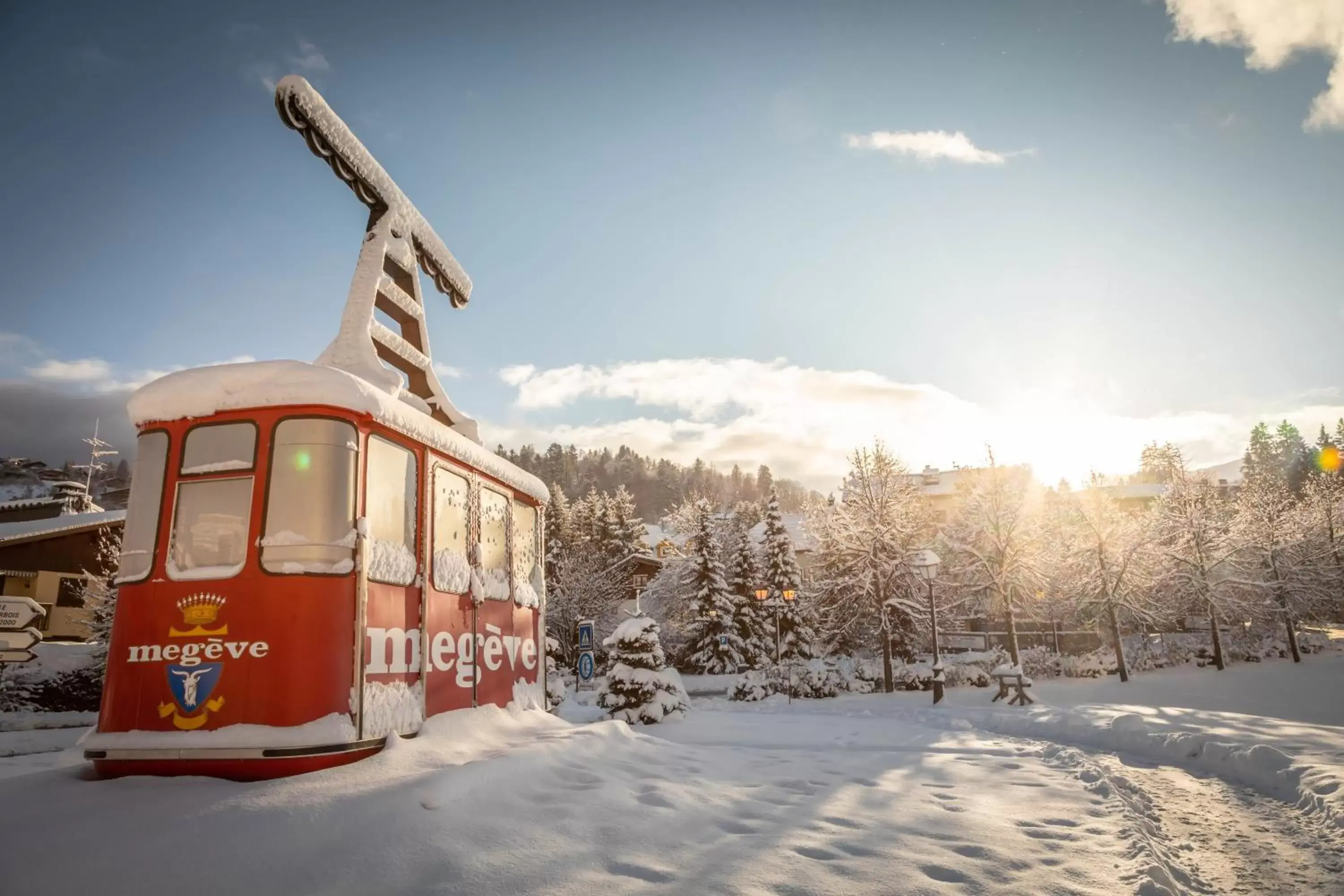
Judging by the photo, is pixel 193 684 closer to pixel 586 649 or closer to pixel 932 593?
pixel 586 649

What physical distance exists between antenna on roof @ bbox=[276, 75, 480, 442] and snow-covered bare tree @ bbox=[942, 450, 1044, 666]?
22.7 m

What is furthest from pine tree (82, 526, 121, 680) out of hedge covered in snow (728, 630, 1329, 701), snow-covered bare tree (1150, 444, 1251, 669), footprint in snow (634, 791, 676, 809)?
snow-covered bare tree (1150, 444, 1251, 669)

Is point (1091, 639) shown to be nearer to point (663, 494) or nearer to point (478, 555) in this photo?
point (478, 555)

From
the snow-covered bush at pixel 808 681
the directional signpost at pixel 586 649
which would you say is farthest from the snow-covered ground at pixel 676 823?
the snow-covered bush at pixel 808 681

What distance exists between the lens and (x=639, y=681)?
14.6 m

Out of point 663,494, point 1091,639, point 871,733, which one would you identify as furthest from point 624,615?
point 663,494

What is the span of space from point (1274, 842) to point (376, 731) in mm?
6937

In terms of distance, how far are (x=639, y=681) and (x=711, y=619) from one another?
2128 centimetres

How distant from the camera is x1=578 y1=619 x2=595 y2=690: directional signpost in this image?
15.6 m

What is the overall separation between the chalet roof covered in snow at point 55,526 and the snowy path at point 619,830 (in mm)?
26027

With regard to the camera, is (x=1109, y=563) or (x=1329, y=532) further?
(x=1329, y=532)

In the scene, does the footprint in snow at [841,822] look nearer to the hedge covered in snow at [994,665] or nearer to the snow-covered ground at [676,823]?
the snow-covered ground at [676,823]

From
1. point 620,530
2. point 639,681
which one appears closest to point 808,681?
point 639,681

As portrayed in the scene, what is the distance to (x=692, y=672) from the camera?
3588cm
